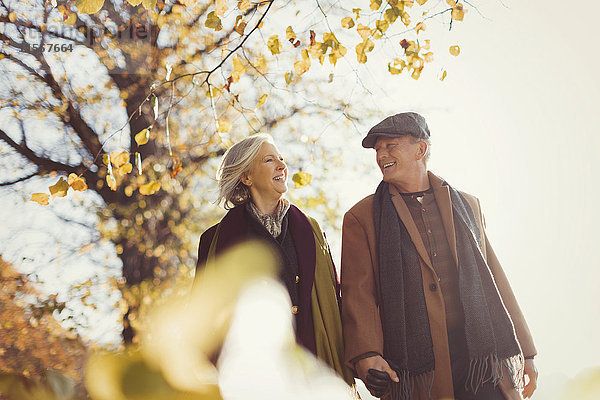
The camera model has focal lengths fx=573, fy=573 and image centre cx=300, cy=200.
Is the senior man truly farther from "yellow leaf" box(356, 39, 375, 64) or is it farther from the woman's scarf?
"yellow leaf" box(356, 39, 375, 64)

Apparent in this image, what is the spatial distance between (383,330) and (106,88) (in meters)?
6.75

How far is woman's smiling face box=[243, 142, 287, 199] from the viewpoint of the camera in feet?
10.1

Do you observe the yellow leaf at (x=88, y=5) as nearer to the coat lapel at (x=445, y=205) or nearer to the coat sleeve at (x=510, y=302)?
the coat lapel at (x=445, y=205)

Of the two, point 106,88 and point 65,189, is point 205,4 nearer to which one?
point 106,88

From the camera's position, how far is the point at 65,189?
9.96 ft

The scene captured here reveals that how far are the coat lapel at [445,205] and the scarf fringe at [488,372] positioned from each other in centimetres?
46

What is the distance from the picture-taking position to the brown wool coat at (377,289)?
257cm

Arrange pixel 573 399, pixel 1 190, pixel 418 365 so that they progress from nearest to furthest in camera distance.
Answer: pixel 573 399 < pixel 418 365 < pixel 1 190

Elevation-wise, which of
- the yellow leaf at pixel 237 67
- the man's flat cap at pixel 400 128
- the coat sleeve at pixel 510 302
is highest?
the yellow leaf at pixel 237 67

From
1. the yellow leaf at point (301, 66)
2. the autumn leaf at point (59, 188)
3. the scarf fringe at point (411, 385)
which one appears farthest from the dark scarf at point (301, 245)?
the yellow leaf at point (301, 66)

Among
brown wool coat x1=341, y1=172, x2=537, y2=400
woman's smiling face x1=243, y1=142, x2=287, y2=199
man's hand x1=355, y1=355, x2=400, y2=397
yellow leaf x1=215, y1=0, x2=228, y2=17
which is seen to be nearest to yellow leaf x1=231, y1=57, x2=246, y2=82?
yellow leaf x1=215, y1=0, x2=228, y2=17

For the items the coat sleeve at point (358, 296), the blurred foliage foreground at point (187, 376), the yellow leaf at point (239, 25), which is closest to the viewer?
the blurred foliage foreground at point (187, 376)

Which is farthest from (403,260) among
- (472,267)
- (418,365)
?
(418,365)

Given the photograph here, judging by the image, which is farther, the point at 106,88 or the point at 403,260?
the point at 106,88
